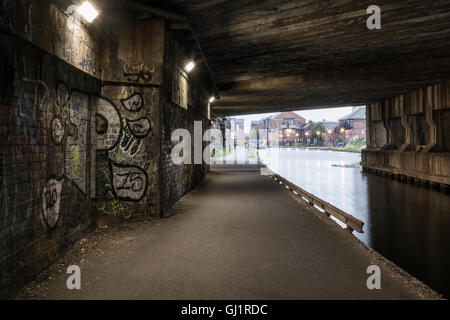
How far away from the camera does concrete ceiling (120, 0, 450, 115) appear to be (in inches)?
307

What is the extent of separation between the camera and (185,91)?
11.5 m

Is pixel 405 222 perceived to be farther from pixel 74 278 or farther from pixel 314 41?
pixel 74 278

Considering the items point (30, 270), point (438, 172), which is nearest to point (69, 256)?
point (30, 270)

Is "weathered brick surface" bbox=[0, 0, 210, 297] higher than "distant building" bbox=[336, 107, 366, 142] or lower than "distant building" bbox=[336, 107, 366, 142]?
lower

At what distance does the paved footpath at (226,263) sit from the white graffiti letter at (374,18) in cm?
630

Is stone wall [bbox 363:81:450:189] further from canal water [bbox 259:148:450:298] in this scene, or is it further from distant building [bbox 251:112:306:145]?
distant building [bbox 251:112:306:145]

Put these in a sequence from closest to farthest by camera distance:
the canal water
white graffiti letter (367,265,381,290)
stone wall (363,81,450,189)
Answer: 1. white graffiti letter (367,265,381,290)
2. the canal water
3. stone wall (363,81,450,189)

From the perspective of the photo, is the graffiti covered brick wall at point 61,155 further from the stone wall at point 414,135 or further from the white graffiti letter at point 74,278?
the stone wall at point 414,135

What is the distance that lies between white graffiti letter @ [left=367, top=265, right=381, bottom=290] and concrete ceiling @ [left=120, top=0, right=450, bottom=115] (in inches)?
264

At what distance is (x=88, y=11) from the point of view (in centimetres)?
560

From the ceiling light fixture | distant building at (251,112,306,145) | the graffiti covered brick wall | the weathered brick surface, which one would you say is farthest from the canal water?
distant building at (251,112,306,145)

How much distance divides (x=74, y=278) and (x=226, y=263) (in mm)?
2437

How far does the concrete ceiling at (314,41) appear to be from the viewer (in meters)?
7.79

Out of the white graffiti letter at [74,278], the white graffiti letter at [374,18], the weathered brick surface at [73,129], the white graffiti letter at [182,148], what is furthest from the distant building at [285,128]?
the white graffiti letter at [74,278]
